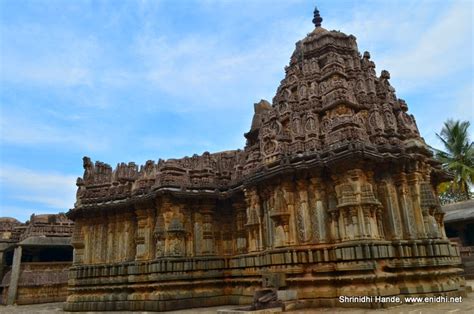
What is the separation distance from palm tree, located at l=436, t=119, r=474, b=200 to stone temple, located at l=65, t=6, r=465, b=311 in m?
20.2

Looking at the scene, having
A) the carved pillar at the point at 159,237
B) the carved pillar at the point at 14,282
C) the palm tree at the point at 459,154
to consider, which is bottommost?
the carved pillar at the point at 14,282

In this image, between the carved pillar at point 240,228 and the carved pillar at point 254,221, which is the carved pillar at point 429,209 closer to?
the carved pillar at point 254,221

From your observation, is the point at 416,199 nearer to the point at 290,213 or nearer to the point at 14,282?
the point at 290,213

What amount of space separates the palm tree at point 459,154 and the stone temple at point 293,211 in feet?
66.4

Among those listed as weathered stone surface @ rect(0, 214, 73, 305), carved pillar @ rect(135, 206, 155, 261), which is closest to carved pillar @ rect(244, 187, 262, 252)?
carved pillar @ rect(135, 206, 155, 261)

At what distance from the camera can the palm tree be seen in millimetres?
32438

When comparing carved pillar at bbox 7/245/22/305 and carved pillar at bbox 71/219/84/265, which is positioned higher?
carved pillar at bbox 71/219/84/265

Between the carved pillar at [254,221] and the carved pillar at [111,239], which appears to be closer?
the carved pillar at [254,221]

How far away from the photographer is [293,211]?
42.2 ft

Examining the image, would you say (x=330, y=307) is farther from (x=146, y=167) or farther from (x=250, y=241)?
(x=146, y=167)

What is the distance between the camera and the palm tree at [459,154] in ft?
106

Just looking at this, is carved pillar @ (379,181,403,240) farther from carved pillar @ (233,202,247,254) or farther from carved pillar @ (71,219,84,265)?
carved pillar @ (71,219,84,265)

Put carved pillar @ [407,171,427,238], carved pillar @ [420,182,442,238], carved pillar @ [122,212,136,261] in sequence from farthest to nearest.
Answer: carved pillar @ [122,212,136,261] < carved pillar @ [420,182,442,238] < carved pillar @ [407,171,427,238]

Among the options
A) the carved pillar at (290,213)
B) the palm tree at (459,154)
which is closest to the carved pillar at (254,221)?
the carved pillar at (290,213)
